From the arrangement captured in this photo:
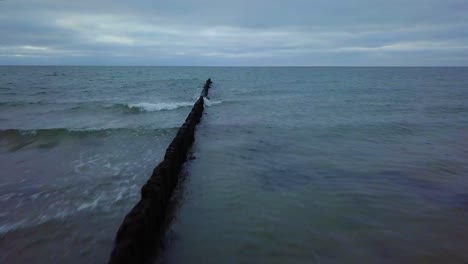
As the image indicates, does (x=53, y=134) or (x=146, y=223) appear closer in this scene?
(x=146, y=223)

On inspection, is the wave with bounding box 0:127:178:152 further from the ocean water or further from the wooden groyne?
the wooden groyne

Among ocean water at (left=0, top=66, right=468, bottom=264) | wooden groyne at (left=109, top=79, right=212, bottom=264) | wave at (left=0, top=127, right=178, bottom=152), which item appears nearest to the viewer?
wooden groyne at (left=109, top=79, right=212, bottom=264)

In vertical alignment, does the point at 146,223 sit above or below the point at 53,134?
above

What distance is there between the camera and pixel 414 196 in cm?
694

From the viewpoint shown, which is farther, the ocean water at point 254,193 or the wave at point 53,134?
the wave at point 53,134

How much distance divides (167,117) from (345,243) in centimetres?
1510

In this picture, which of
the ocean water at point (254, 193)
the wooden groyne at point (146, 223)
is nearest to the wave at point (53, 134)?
the ocean water at point (254, 193)

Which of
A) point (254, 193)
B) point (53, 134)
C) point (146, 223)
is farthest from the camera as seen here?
point (53, 134)

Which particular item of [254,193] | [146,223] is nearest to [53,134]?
[254,193]

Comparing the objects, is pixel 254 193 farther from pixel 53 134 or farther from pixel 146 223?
pixel 53 134

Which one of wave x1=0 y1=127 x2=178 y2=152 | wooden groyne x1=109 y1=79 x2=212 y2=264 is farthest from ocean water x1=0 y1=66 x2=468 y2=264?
wooden groyne x1=109 y1=79 x2=212 y2=264

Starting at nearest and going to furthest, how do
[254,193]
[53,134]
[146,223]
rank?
[146,223] → [254,193] → [53,134]

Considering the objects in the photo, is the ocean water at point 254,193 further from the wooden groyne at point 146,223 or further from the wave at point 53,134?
the wooden groyne at point 146,223

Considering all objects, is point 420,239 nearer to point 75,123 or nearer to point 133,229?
point 133,229
